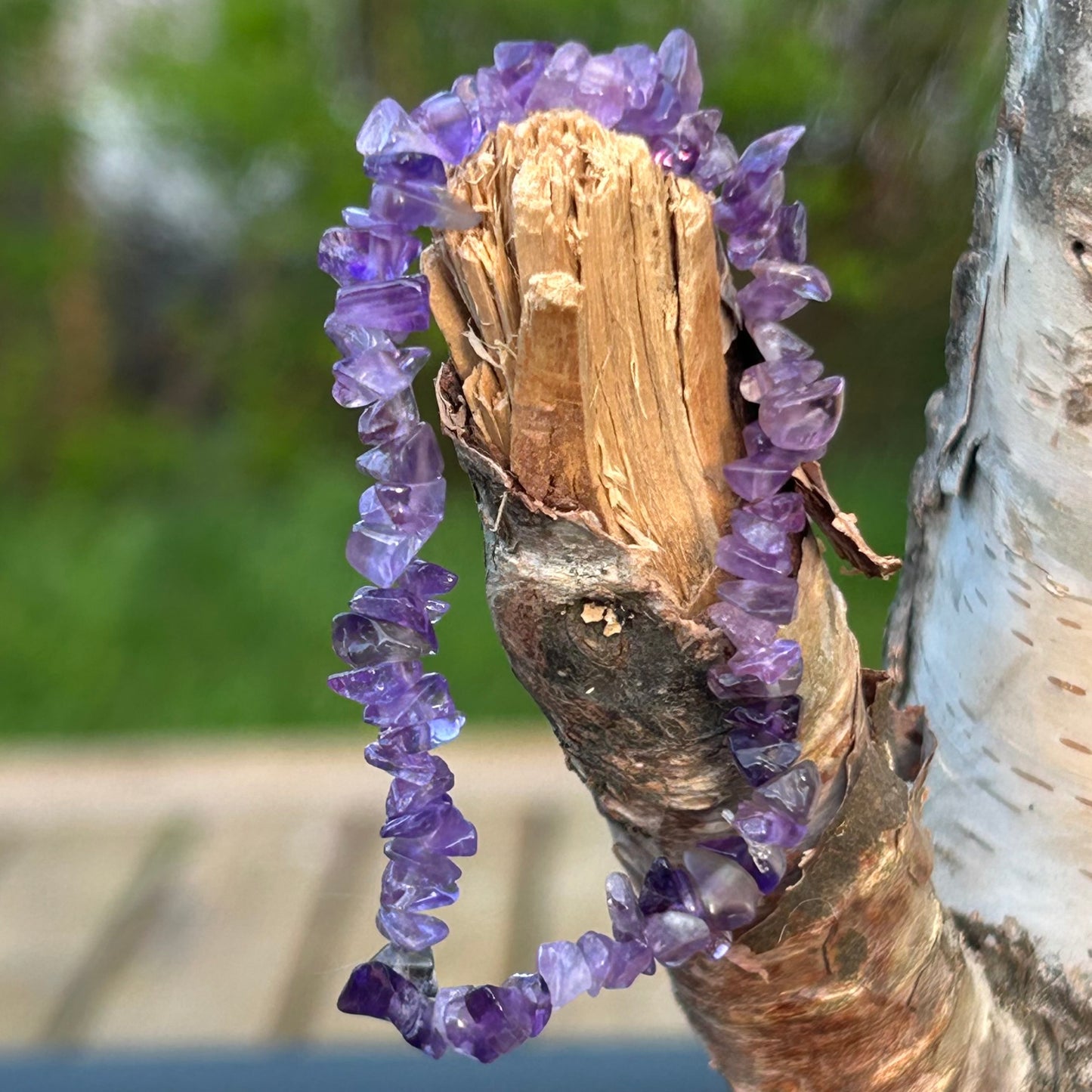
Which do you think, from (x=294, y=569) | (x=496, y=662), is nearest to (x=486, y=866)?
(x=496, y=662)

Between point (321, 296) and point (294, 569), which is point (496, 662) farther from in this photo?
point (321, 296)

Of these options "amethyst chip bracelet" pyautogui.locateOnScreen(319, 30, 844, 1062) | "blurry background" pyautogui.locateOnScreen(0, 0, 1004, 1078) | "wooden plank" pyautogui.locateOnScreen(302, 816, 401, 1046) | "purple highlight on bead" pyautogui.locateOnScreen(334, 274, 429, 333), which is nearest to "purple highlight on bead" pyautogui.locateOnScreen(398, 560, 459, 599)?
"amethyst chip bracelet" pyautogui.locateOnScreen(319, 30, 844, 1062)

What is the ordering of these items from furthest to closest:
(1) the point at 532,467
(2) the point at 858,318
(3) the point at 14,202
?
(3) the point at 14,202 → (2) the point at 858,318 → (1) the point at 532,467

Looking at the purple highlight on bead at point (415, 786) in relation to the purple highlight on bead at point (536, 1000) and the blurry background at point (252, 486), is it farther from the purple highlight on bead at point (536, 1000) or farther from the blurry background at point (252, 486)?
the blurry background at point (252, 486)

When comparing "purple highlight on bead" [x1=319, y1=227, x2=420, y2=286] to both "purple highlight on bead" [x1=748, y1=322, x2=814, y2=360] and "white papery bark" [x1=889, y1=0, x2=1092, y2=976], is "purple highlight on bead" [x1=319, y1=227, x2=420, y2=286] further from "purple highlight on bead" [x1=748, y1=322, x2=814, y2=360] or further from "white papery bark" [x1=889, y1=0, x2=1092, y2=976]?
"white papery bark" [x1=889, y1=0, x2=1092, y2=976]

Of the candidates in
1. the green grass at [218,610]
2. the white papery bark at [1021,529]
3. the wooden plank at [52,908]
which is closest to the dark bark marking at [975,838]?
the white papery bark at [1021,529]

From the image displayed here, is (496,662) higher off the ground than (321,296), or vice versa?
(321,296)
